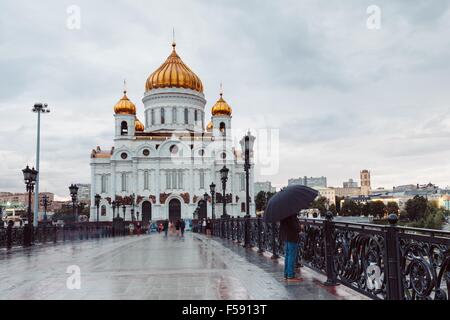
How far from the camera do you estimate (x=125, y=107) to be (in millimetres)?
74562

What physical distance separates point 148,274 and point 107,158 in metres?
68.1

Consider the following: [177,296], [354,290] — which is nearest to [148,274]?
[177,296]

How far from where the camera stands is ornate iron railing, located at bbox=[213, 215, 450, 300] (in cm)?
511

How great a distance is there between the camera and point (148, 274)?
10070 millimetres

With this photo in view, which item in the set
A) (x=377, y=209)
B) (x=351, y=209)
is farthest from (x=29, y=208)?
(x=377, y=209)

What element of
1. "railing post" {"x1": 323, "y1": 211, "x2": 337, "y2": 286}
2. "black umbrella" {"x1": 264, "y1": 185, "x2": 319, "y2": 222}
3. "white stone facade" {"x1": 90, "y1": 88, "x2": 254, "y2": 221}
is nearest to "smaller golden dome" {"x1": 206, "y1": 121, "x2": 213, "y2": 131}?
"white stone facade" {"x1": 90, "y1": 88, "x2": 254, "y2": 221}

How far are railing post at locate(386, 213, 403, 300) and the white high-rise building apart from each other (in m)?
66.1

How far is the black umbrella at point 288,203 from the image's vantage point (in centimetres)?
841

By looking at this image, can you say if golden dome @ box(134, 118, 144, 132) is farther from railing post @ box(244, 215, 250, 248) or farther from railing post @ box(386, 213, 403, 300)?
railing post @ box(386, 213, 403, 300)

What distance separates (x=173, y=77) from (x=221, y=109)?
9.23m

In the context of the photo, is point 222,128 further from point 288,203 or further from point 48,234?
point 288,203

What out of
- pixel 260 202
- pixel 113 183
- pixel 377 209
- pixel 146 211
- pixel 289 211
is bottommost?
pixel 377 209
